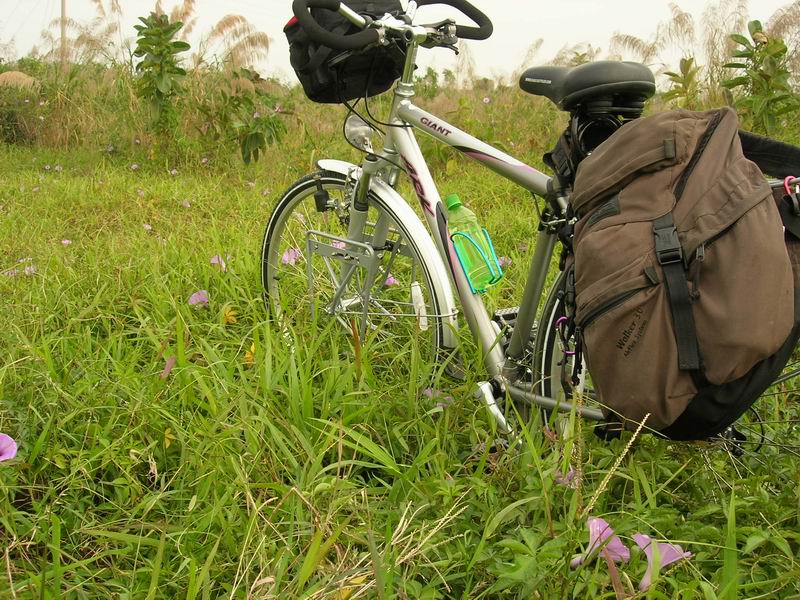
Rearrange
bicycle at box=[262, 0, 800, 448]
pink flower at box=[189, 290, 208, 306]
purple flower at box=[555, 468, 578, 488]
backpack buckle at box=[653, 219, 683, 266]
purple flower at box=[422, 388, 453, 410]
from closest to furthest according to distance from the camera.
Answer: backpack buckle at box=[653, 219, 683, 266], purple flower at box=[555, 468, 578, 488], bicycle at box=[262, 0, 800, 448], purple flower at box=[422, 388, 453, 410], pink flower at box=[189, 290, 208, 306]

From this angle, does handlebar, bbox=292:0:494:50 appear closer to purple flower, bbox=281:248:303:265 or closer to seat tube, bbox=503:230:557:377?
seat tube, bbox=503:230:557:377

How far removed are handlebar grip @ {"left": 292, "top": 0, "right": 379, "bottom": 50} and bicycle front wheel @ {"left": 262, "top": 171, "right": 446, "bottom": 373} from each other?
1.59 feet

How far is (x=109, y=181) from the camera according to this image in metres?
5.03

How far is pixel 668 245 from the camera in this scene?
51.7 inches

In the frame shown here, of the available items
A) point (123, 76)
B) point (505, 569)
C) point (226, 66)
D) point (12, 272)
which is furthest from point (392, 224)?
point (123, 76)

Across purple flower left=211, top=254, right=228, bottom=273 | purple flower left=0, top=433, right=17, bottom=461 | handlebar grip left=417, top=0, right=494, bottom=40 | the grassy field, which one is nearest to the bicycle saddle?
handlebar grip left=417, top=0, right=494, bottom=40

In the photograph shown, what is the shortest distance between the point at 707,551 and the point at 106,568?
1206mm

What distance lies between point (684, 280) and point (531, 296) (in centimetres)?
66

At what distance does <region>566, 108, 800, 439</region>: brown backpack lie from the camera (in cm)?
126

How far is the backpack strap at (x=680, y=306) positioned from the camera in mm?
1294

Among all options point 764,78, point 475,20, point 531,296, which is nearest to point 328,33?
point 475,20

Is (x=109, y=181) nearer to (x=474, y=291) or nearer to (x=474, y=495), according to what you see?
(x=474, y=291)

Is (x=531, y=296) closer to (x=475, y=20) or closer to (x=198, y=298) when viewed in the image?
(x=475, y=20)

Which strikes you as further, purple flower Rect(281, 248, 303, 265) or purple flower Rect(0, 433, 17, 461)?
purple flower Rect(281, 248, 303, 265)
